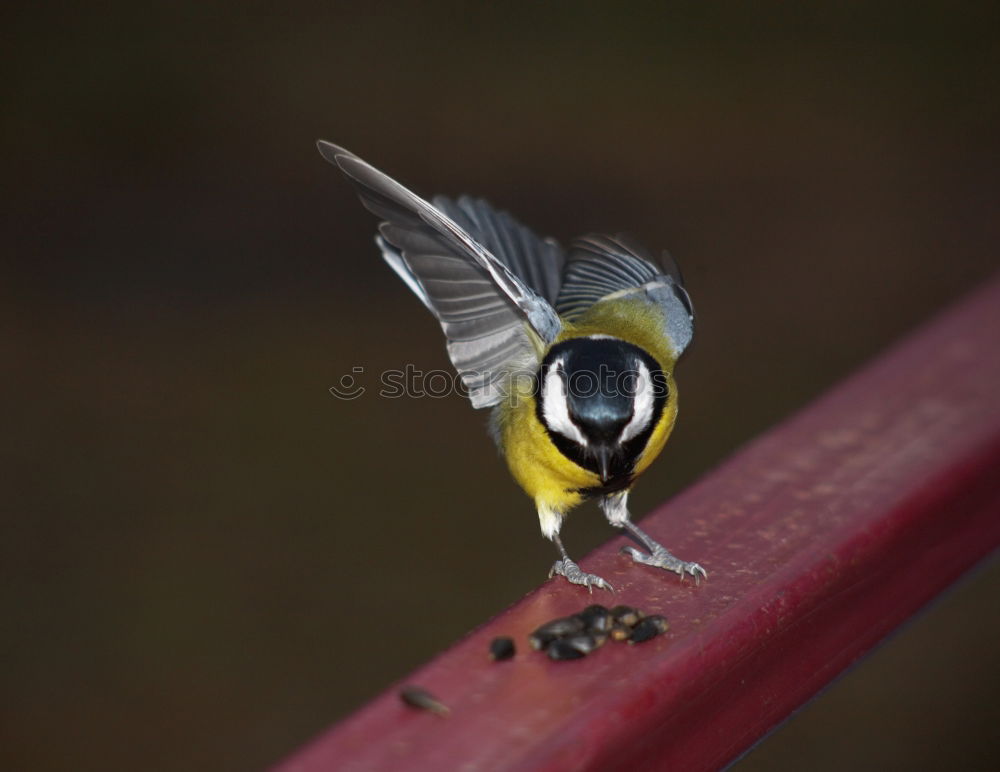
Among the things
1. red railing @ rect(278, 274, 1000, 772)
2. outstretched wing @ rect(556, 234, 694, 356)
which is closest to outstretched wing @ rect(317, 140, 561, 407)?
outstretched wing @ rect(556, 234, 694, 356)

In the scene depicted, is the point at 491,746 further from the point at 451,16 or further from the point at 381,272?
the point at 451,16

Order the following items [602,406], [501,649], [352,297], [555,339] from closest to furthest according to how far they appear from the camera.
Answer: [501,649], [602,406], [555,339], [352,297]

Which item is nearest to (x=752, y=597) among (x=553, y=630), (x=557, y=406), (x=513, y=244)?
(x=553, y=630)

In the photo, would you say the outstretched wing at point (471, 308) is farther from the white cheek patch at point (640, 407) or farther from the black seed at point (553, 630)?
the black seed at point (553, 630)

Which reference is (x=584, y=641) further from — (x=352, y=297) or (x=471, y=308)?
(x=352, y=297)

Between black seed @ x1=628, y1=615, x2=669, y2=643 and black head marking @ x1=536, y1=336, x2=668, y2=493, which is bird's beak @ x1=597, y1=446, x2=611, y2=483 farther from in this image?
black seed @ x1=628, y1=615, x2=669, y2=643

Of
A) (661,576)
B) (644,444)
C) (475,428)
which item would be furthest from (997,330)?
(475,428)

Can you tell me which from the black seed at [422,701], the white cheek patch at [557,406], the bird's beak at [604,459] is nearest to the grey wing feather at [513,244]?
the white cheek patch at [557,406]

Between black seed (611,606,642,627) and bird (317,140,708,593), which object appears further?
bird (317,140,708,593)
